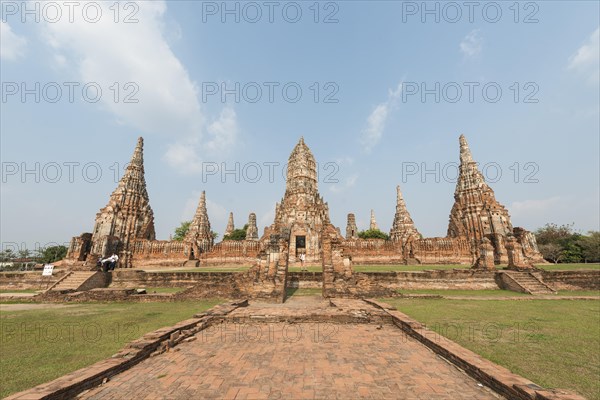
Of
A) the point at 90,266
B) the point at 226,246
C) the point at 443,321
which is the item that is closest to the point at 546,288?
the point at 443,321

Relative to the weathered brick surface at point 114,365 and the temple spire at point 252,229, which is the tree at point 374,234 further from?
the weathered brick surface at point 114,365

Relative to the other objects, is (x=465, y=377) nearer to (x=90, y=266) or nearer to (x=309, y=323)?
(x=309, y=323)

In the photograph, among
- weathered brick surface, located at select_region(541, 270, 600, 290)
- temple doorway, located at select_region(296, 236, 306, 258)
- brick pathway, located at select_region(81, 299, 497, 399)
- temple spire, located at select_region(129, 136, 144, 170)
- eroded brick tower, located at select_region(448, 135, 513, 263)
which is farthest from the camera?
temple spire, located at select_region(129, 136, 144, 170)

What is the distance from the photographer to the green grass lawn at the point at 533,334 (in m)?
3.87

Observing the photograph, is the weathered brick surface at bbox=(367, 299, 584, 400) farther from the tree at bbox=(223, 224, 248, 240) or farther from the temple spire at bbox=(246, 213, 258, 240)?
the tree at bbox=(223, 224, 248, 240)

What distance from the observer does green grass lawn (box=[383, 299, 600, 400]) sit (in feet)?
12.7

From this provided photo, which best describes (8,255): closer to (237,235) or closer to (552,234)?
(237,235)

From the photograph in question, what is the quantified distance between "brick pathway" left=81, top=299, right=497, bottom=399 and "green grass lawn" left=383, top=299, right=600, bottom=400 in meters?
1.15

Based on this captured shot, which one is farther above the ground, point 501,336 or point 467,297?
point 501,336

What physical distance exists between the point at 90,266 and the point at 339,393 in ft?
60.8

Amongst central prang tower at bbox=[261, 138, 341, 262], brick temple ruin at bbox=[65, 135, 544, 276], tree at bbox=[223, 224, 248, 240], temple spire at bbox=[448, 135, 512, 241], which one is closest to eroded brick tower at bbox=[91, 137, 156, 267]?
brick temple ruin at bbox=[65, 135, 544, 276]

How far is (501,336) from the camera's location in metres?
5.70

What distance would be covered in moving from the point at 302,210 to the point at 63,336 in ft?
79.0

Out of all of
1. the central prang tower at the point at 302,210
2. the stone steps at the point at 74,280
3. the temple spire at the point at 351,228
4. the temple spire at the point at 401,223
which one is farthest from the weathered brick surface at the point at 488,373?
the temple spire at the point at 351,228
